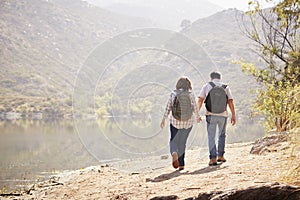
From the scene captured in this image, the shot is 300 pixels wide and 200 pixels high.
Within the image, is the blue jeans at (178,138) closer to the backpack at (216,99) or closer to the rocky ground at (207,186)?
the rocky ground at (207,186)

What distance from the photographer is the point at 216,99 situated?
8477 mm

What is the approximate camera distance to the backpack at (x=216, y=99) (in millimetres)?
8469

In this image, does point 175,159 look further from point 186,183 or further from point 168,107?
point 186,183

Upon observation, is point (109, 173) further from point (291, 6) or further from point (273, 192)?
point (291, 6)

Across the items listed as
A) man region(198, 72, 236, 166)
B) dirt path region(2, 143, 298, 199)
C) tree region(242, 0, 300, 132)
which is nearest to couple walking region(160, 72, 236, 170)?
man region(198, 72, 236, 166)

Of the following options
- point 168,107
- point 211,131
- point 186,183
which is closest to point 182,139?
point 211,131

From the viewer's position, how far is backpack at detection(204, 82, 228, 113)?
8.47 meters

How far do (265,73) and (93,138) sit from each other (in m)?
9.80

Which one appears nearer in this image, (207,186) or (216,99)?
(207,186)

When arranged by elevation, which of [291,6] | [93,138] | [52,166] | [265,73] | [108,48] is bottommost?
[52,166]

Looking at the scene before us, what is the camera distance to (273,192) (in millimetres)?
4891

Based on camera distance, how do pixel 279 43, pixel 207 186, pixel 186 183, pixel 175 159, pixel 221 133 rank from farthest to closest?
pixel 279 43 → pixel 221 133 → pixel 175 159 → pixel 186 183 → pixel 207 186

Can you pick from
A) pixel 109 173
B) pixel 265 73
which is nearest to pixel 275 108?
pixel 265 73

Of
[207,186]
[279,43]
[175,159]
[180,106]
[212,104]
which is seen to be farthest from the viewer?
[279,43]
